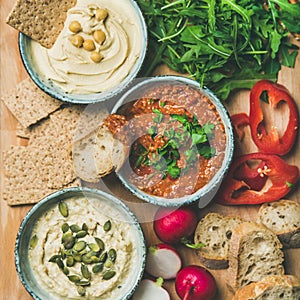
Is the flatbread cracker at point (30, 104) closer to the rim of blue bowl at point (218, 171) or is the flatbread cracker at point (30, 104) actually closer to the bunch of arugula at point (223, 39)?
the rim of blue bowl at point (218, 171)

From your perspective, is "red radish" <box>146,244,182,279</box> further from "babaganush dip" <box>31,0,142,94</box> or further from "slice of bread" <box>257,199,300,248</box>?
"babaganush dip" <box>31,0,142,94</box>

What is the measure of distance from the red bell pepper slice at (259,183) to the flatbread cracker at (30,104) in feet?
3.20

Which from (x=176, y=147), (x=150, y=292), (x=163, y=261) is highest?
(x=176, y=147)

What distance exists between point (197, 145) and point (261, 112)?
412mm

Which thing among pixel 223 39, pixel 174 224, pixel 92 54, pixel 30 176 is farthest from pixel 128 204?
pixel 223 39

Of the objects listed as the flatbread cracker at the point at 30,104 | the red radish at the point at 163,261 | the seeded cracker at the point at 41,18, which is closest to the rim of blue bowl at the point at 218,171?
the red radish at the point at 163,261

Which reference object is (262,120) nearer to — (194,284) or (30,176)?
(194,284)

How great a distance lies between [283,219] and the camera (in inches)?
139

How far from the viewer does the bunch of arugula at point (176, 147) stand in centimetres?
341

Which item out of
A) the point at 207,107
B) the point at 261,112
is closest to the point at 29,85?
the point at 207,107

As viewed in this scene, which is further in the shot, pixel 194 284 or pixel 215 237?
pixel 215 237

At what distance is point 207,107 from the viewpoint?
3465mm

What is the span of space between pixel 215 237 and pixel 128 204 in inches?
19.0

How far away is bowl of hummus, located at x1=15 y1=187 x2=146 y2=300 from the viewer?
344cm
